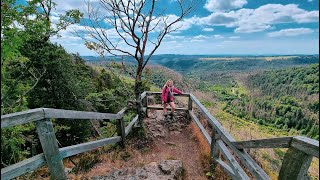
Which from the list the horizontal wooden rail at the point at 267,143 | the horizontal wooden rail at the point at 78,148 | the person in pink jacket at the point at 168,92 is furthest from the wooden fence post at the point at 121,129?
the horizontal wooden rail at the point at 267,143

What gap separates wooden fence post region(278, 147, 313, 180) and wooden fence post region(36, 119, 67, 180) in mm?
3057

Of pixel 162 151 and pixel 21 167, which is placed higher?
pixel 21 167

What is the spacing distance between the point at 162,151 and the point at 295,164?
15.5 ft

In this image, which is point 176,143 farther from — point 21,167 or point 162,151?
point 21,167

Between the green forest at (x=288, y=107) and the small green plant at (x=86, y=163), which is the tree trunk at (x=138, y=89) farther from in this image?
the green forest at (x=288, y=107)

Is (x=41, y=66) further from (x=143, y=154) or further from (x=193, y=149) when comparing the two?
(x=193, y=149)

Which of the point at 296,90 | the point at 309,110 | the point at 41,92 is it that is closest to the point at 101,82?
the point at 41,92

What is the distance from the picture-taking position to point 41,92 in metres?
13.6

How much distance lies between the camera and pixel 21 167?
108 inches

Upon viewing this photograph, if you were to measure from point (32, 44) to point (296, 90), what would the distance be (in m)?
148

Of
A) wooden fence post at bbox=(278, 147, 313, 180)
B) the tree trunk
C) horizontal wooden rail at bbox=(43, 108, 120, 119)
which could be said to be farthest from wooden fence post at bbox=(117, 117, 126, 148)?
wooden fence post at bbox=(278, 147, 313, 180)

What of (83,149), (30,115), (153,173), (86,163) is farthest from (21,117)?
(86,163)

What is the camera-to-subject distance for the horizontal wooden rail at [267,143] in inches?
98.9

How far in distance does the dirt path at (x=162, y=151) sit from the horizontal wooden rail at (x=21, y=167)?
1215 millimetres
